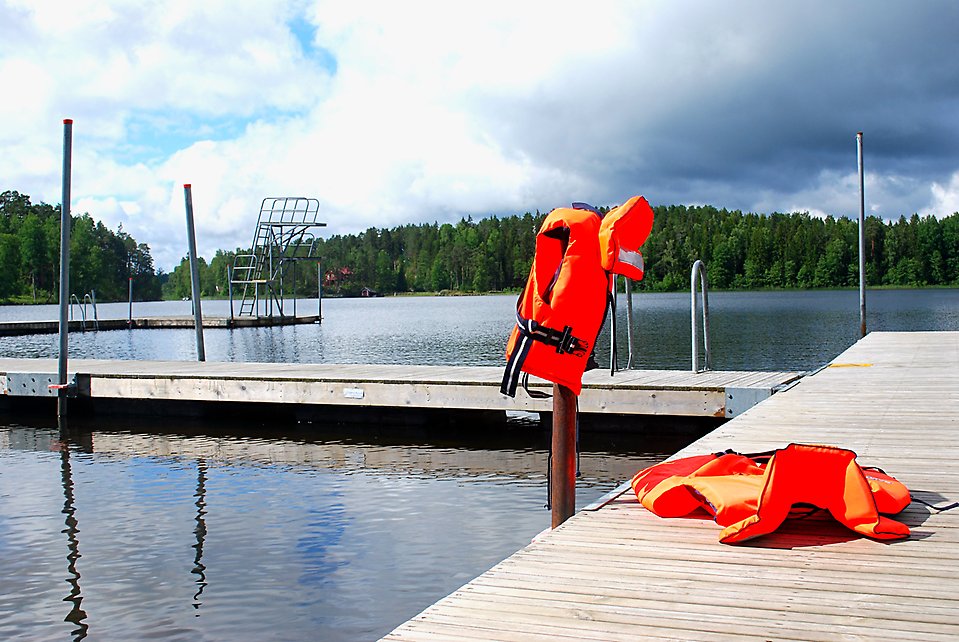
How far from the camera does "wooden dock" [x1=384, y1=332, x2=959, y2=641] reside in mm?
2838

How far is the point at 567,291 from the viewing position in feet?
13.7

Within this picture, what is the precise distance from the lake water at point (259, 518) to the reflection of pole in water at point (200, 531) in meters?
0.02

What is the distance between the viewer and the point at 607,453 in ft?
31.7

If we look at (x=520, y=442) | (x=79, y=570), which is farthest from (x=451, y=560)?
(x=520, y=442)

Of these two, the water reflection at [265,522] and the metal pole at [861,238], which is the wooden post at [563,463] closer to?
the water reflection at [265,522]

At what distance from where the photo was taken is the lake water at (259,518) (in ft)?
17.6

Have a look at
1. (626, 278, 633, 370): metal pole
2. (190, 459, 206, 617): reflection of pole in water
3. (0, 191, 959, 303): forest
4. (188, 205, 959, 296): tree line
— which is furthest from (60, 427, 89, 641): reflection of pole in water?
(188, 205, 959, 296): tree line

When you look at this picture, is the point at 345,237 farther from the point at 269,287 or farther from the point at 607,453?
the point at 607,453

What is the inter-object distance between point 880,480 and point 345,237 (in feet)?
481

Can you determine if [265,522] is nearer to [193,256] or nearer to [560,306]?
[560,306]

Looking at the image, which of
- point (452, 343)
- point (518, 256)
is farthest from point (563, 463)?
point (518, 256)

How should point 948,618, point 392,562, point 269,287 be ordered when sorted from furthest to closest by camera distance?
point 269,287 → point 392,562 → point 948,618

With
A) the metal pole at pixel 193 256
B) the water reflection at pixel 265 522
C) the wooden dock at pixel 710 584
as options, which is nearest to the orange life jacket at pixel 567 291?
the wooden dock at pixel 710 584

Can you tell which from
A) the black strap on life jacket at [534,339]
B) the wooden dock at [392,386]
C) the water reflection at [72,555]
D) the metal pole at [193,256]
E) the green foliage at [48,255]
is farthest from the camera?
the green foliage at [48,255]
